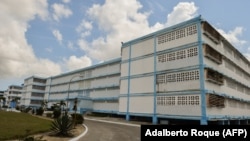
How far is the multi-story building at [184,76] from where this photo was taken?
104 ft

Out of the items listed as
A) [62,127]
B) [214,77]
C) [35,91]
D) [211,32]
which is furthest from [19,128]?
[35,91]

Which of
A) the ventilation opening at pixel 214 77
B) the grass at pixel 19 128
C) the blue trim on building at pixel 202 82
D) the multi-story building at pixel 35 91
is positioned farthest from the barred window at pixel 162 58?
the multi-story building at pixel 35 91

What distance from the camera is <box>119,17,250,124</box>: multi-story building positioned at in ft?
104

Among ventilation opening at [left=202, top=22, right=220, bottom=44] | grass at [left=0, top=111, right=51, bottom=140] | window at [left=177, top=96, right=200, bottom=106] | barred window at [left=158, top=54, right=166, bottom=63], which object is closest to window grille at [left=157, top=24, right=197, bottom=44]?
ventilation opening at [left=202, top=22, right=220, bottom=44]

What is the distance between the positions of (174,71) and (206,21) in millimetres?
8906

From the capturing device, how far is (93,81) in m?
64.3

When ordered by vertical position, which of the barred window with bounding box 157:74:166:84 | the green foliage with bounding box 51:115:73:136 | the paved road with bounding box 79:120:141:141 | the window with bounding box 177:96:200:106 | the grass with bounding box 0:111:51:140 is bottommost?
the paved road with bounding box 79:120:141:141

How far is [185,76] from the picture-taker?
109ft

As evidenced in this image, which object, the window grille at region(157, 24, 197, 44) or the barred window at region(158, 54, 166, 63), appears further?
the barred window at region(158, 54, 166, 63)

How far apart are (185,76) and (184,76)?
170 millimetres

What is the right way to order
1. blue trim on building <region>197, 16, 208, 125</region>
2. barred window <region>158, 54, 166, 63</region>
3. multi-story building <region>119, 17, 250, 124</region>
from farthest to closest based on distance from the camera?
barred window <region>158, 54, 166, 63</region> → multi-story building <region>119, 17, 250, 124</region> → blue trim on building <region>197, 16, 208, 125</region>

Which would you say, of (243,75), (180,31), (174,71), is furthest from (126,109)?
(243,75)

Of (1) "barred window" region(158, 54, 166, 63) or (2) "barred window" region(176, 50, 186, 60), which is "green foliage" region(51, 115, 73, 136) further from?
(1) "barred window" region(158, 54, 166, 63)

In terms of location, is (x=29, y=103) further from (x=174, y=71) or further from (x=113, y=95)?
(x=174, y=71)
